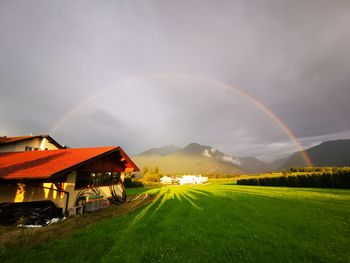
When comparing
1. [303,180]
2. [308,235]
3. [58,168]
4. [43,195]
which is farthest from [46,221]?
[303,180]

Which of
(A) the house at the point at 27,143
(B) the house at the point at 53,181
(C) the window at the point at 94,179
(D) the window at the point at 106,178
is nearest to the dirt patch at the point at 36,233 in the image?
(B) the house at the point at 53,181

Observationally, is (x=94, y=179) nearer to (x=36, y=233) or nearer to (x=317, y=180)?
(x=36, y=233)

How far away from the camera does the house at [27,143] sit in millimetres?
25562

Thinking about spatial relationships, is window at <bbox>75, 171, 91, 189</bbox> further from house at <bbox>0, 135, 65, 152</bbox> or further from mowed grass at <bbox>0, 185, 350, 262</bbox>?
house at <bbox>0, 135, 65, 152</bbox>

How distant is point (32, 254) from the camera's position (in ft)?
25.1

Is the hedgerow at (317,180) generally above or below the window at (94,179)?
below

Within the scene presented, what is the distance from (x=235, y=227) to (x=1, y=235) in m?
12.7

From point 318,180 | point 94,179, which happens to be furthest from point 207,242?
point 318,180

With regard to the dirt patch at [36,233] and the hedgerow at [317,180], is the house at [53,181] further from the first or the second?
the hedgerow at [317,180]

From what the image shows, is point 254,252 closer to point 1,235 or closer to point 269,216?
point 269,216

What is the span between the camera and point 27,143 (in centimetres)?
Result: 2805

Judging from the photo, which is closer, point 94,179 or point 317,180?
point 94,179

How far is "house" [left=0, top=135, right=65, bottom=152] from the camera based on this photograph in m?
25.6

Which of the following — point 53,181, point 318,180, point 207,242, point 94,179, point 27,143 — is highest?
point 27,143
